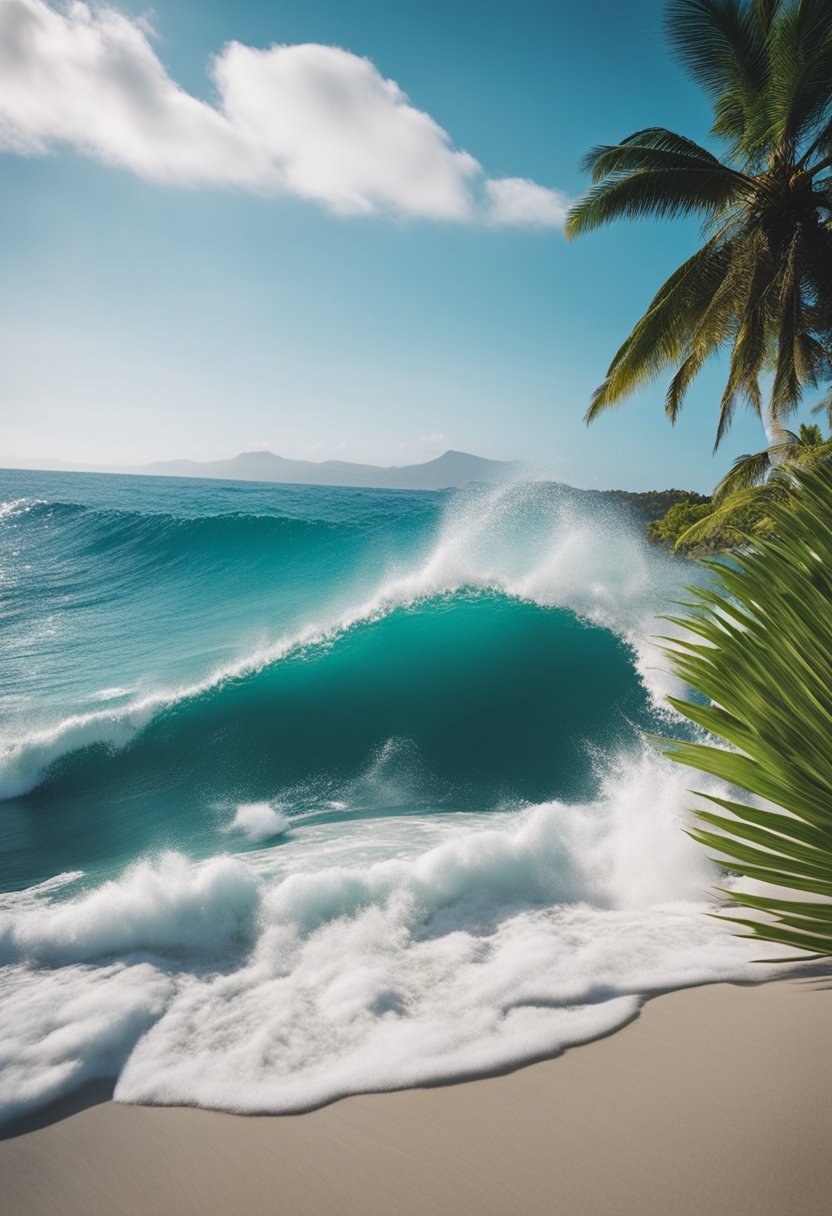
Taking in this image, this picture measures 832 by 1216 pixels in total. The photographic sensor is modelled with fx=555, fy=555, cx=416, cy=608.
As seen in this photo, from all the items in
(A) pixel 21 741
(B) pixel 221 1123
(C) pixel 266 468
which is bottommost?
(A) pixel 21 741

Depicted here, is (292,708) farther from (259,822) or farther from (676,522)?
(676,522)

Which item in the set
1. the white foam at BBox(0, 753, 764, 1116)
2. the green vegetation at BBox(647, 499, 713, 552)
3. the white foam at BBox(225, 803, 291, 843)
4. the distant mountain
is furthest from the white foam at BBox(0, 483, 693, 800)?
the distant mountain

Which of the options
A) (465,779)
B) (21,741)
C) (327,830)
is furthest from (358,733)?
(21,741)

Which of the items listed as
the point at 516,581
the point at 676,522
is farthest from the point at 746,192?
the point at 676,522

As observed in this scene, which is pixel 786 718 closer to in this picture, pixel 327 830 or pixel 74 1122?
pixel 74 1122

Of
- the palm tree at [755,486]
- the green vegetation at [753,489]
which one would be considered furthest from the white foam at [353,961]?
the palm tree at [755,486]

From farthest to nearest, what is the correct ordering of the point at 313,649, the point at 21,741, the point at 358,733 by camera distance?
the point at 313,649
the point at 358,733
the point at 21,741

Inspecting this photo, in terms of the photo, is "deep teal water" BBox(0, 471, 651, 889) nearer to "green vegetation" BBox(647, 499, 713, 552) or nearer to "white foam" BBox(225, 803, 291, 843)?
"white foam" BBox(225, 803, 291, 843)
